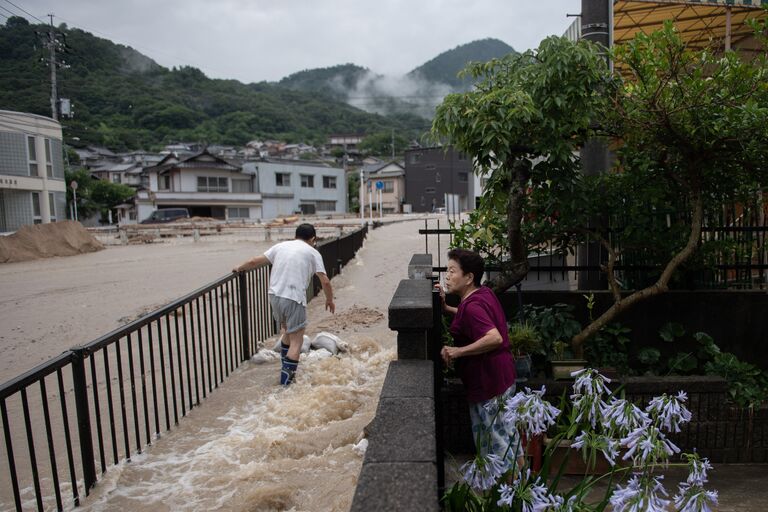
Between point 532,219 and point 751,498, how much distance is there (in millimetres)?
2693

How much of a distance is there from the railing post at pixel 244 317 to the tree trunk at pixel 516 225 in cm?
314

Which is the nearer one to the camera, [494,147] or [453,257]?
[453,257]

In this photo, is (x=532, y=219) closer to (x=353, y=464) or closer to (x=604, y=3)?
(x=604, y=3)

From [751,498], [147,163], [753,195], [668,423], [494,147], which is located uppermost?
[147,163]

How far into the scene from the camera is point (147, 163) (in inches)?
3027

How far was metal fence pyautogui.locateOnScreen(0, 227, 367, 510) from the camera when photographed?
10.7 feet

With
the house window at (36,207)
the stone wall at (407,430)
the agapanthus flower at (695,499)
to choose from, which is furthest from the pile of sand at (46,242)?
the agapanthus flower at (695,499)

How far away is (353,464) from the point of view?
3.99 metres

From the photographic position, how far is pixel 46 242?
80.8 ft

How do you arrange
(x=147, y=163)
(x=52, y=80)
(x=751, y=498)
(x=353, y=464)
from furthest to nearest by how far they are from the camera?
(x=147, y=163)
(x=52, y=80)
(x=353, y=464)
(x=751, y=498)

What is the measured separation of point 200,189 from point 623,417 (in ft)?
192

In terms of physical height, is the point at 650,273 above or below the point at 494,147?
below

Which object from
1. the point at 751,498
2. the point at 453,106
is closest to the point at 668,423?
the point at 751,498

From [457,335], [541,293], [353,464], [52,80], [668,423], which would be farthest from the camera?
[52,80]
